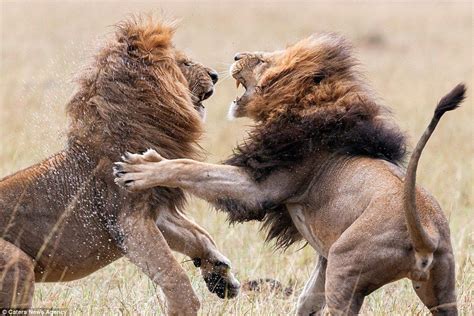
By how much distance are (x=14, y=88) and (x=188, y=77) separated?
831cm

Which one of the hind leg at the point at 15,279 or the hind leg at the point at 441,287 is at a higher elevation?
the hind leg at the point at 15,279

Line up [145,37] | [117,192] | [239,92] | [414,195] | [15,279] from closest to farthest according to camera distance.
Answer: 1. [414,195]
2. [15,279]
3. [117,192]
4. [145,37]
5. [239,92]

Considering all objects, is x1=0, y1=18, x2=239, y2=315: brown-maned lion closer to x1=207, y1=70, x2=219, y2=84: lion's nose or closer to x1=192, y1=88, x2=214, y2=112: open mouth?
x1=192, y1=88, x2=214, y2=112: open mouth

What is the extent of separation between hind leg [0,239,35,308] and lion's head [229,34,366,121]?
1.34 meters

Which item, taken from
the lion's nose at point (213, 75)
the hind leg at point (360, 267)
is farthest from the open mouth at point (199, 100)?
the hind leg at point (360, 267)

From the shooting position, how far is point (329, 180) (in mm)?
4395

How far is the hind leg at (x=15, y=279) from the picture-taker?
165 inches

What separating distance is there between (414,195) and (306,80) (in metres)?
1.08

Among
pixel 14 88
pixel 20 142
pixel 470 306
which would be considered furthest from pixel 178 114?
pixel 14 88

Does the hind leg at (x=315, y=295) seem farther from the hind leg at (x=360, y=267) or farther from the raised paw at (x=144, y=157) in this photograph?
the raised paw at (x=144, y=157)

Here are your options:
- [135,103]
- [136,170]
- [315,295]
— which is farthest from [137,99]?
[315,295]

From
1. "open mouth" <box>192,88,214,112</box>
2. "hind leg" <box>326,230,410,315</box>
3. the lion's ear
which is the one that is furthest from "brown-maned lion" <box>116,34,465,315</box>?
the lion's ear

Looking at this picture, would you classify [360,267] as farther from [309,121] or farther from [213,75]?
[213,75]

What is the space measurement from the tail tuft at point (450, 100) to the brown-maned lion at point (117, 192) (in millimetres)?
1463
